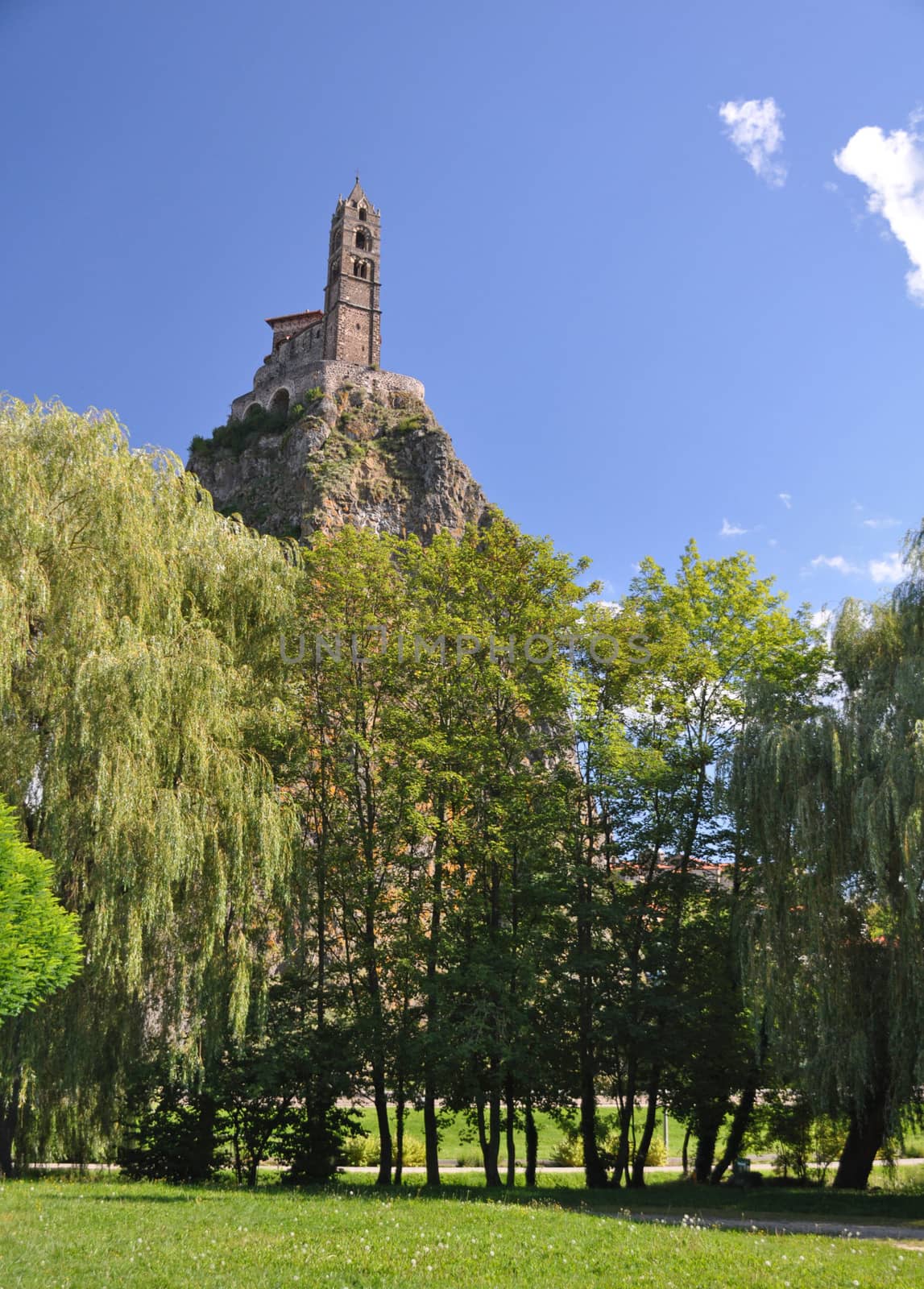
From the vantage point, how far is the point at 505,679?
1691cm

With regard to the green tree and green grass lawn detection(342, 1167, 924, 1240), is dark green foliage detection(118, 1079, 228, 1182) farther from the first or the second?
the green tree

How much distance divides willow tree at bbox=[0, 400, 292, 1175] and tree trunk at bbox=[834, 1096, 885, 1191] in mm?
10052

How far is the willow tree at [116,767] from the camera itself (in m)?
12.7

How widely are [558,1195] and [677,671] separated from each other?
9.12 meters

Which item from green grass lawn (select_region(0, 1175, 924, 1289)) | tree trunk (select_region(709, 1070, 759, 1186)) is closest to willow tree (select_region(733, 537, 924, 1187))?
tree trunk (select_region(709, 1070, 759, 1186))

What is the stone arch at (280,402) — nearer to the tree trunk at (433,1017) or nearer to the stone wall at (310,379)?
the stone wall at (310,379)

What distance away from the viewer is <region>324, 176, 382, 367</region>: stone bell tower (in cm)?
6425

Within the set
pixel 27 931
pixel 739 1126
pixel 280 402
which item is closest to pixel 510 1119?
pixel 739 1126

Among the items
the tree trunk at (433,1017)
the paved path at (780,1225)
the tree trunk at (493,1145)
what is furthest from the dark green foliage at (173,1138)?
the paved path at (780,1225)

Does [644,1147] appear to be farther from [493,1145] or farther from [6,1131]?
[6,1131]

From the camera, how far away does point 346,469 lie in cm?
5394

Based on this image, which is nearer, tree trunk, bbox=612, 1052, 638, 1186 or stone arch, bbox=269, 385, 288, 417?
tree trunk, bbox=612, 1052, 638, 1186

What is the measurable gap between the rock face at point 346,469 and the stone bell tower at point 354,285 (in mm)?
4954

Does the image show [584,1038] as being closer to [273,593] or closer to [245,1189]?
[245,1189]
